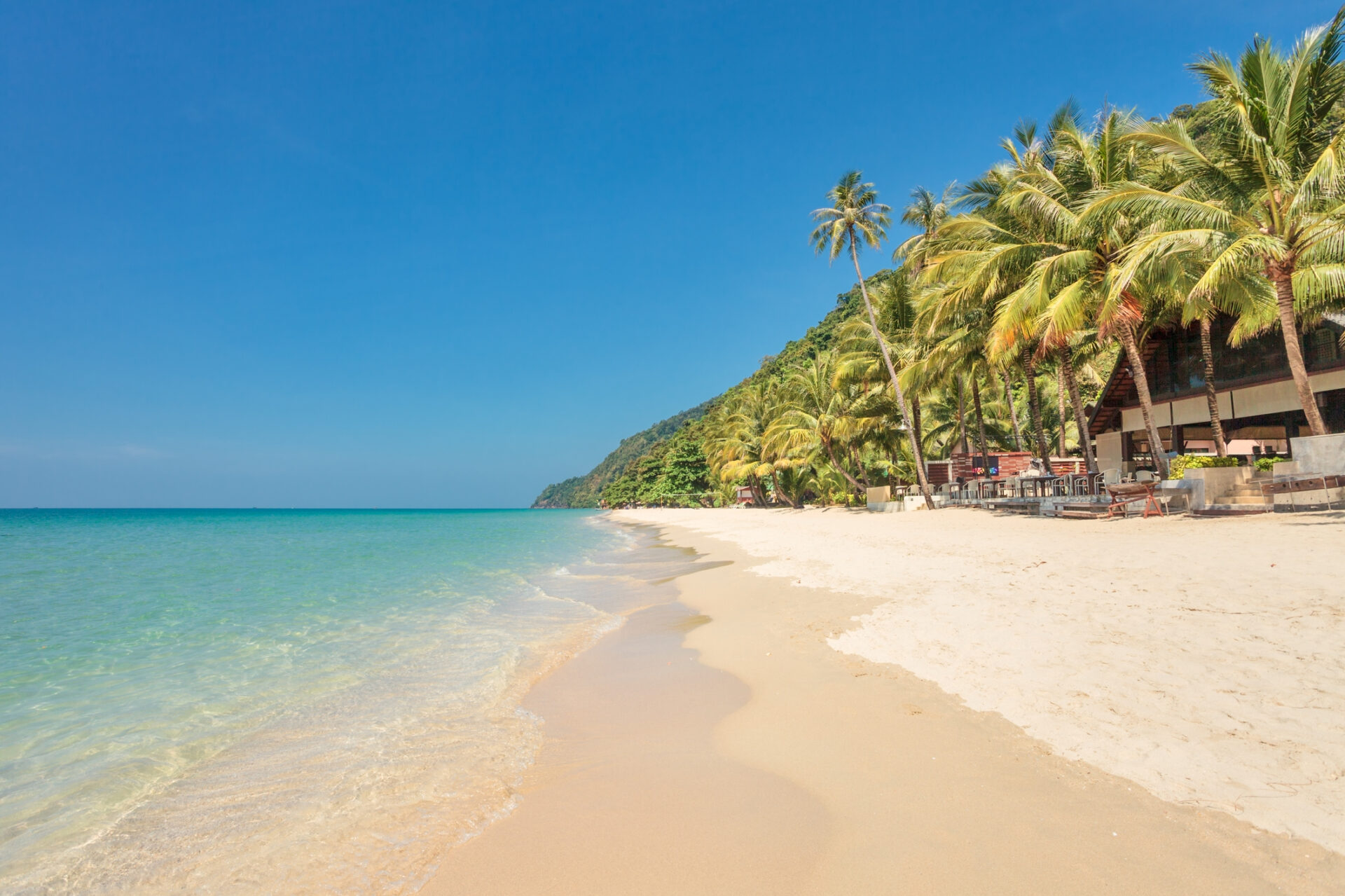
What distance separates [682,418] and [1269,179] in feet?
532

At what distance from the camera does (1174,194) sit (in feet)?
42.5

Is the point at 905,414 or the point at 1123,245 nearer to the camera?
the point at 1123,245

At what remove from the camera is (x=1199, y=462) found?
1335 centimetres

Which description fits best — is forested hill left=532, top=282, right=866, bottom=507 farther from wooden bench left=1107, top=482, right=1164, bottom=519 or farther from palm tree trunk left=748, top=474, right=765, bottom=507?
wooden bench left=1107, top=482, right=1164, bottom=519

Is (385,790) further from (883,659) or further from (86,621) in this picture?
(86,621)

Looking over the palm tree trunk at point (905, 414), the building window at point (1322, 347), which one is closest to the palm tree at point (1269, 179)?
the building window at point (1322, 347)

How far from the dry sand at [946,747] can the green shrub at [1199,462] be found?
6.20 metres

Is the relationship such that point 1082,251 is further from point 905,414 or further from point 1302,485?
point 905,414

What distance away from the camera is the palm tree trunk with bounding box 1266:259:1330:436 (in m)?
11.1

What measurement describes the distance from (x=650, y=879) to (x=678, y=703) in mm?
2439

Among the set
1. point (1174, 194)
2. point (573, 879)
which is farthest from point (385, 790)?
point (1174, 194)

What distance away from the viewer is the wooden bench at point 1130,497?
12.9 m

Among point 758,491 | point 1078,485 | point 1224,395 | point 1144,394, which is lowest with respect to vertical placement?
point 1078,485

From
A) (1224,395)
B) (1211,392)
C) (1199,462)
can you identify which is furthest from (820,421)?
(1199,462)
